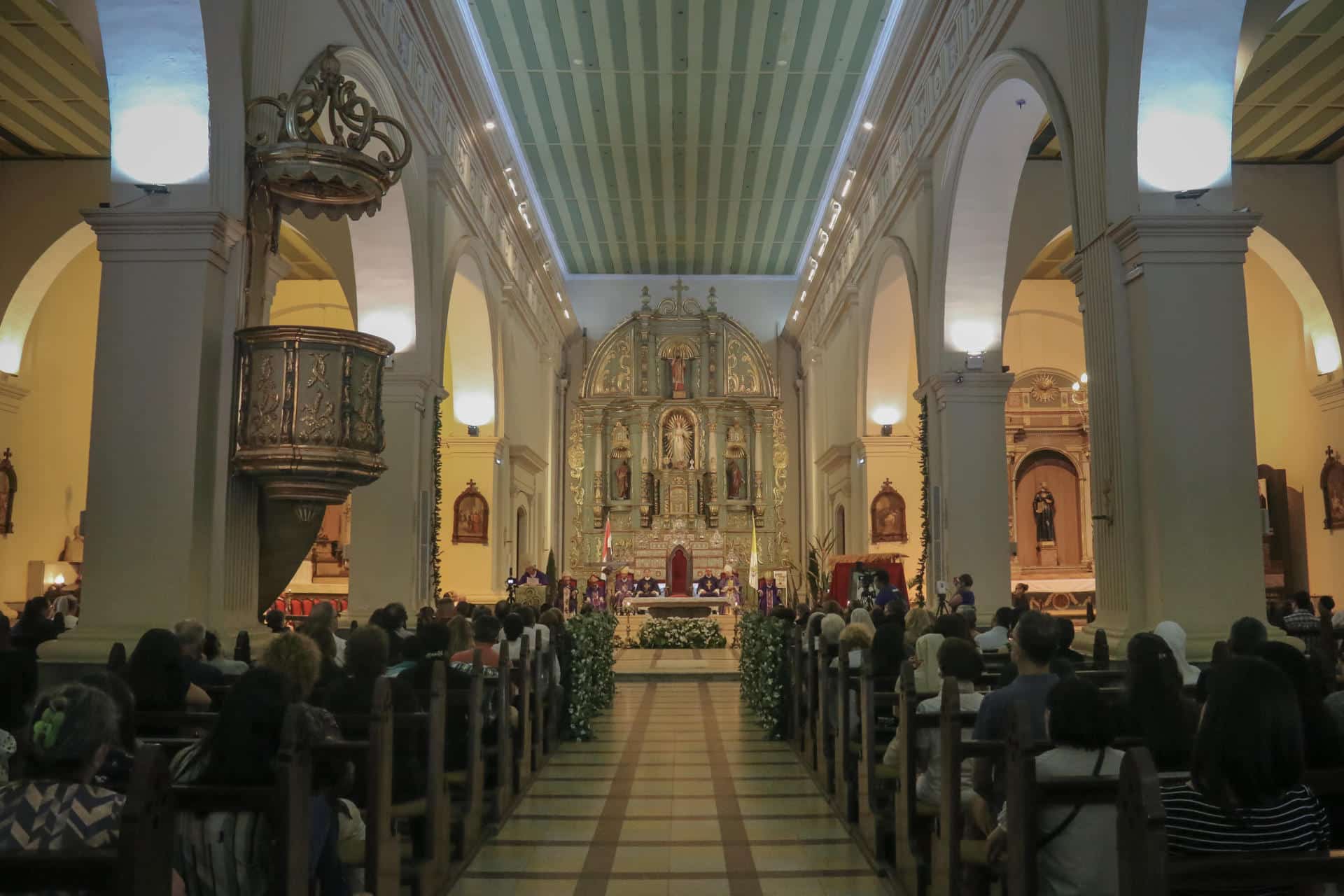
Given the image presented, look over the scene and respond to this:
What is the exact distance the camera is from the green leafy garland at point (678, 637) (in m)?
15.2

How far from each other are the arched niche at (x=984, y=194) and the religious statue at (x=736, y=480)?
38.9ft

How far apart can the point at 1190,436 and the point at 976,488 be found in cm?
436

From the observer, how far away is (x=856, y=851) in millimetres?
5008

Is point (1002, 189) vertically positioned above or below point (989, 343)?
above

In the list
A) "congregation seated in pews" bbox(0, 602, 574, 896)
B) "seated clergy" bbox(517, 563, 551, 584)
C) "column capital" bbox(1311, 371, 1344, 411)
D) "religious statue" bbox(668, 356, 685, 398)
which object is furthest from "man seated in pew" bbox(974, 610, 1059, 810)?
"religious statue" bbox(668, 356, 685, 398)

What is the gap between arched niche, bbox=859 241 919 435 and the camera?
47.1 feet

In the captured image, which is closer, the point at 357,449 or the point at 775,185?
the point at 357,449

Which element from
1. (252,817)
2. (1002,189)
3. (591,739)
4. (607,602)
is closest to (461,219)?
(1002,189)

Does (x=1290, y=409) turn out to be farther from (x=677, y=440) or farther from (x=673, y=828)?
(x=677, y=440)

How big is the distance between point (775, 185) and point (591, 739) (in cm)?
1160

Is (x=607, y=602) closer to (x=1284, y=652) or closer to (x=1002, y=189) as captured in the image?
(x=1002, y=189)

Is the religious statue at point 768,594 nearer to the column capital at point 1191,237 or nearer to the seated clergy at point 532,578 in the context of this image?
the seated clergy at point 532,578

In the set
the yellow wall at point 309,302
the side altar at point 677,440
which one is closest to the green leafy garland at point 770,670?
the yellow wall at point 309,302

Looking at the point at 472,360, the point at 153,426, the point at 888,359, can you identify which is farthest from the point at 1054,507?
the point at 153,426
